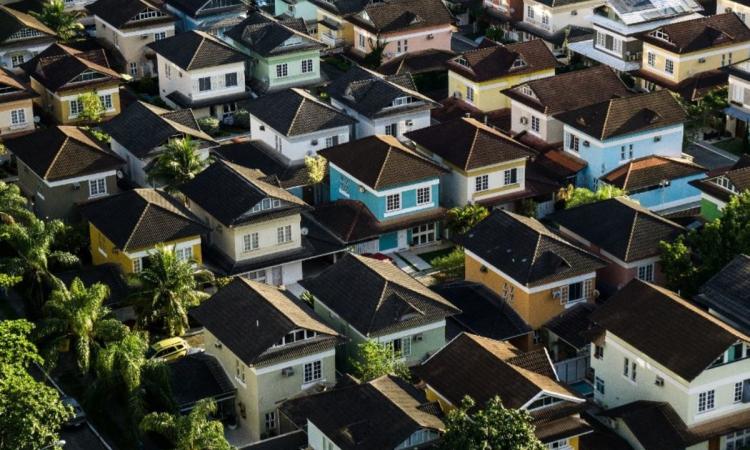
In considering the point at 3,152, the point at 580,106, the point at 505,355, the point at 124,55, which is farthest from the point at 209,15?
the point at 505,355

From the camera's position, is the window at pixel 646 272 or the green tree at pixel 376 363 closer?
the green tree at pixel 376 363

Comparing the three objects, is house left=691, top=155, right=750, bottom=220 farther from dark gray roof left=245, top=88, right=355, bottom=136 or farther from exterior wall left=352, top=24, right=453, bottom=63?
exterior wall left=352, top=24, right=453, bottom=63

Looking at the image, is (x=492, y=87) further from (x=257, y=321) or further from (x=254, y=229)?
(x=257, y=321)

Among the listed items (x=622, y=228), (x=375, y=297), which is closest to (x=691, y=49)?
(x=622, y=228)

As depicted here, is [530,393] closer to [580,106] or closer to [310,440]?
[310,440]

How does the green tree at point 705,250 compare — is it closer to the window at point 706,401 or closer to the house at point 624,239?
the house at point 624,239

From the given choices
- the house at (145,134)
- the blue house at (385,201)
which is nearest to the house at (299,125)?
the house at (145,134)

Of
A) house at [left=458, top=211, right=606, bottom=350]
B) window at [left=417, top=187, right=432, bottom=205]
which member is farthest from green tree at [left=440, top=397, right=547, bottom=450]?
window at [left=417, top=187, right=432, bottom=205]
